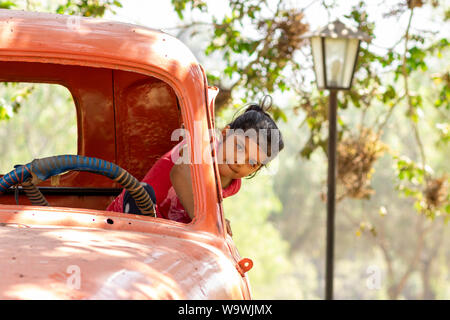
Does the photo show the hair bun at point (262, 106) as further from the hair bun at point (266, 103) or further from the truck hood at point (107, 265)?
the truck hood at point (107, 265)

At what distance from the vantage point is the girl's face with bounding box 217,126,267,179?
278 cm

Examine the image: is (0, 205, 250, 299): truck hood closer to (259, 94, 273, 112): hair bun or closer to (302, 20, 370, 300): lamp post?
(259, 94, 273, 112): hair bun

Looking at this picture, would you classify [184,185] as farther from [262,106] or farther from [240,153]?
[262,106]

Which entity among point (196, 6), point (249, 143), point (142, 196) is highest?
point (196, 6)

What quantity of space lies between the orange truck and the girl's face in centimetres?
15

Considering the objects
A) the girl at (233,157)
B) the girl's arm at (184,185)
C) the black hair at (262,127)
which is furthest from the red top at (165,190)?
the black hair at (262,127)

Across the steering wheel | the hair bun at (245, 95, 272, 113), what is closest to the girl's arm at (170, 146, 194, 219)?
the steering wheel

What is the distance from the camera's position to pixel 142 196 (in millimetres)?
2463

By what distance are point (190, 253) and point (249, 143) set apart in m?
0.70

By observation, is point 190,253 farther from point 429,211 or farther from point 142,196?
point 429,211

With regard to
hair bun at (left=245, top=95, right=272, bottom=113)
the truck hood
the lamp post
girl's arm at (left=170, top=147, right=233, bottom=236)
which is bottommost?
the truck hood

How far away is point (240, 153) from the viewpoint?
110 inches

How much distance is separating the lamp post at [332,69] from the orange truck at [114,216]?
140 inches
